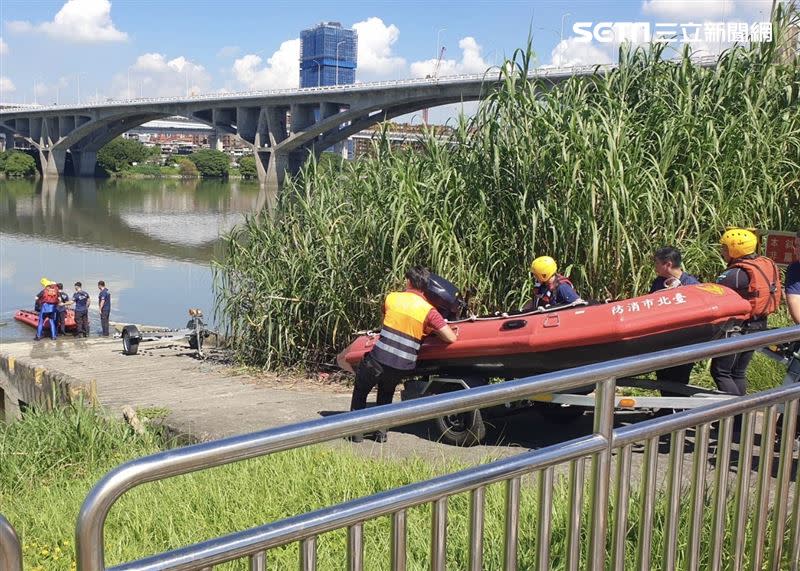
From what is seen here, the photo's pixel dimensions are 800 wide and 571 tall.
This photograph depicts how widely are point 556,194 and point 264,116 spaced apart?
58.1 m

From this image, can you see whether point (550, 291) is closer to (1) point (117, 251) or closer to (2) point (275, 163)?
(1) point (117, 251)

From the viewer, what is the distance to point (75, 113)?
258ft

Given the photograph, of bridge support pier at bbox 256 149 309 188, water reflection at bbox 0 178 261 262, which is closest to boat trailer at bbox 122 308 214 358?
water reflection at bbox 0 178 261 262

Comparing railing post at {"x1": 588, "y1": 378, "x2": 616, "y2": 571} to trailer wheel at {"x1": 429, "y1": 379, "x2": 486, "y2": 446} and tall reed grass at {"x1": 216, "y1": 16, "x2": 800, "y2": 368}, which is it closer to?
trailer wheel at {"x1": 429, "y1": 379, "x2": 486, "y2": 446}

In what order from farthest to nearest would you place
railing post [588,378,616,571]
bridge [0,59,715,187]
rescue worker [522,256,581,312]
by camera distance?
bridge [0,59,715,187], rescue worker [522,256,581,312], railing post [588,378,616,571]

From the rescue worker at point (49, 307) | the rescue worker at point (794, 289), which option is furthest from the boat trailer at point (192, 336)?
the rescue worker at point (794, 289)

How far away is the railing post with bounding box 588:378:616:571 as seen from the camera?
1.96m

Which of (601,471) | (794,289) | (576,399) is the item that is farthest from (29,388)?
(601,471)

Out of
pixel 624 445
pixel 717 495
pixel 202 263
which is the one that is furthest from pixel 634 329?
pixel 202 263

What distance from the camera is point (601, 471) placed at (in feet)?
6.56

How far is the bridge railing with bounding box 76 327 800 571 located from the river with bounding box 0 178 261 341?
29.6 feet

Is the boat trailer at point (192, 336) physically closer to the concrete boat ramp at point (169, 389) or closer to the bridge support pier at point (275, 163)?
the concrete boat ramp at point (169, 389)

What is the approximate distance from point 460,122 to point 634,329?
3960mm

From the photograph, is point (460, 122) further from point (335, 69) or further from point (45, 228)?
point (335, 69)
